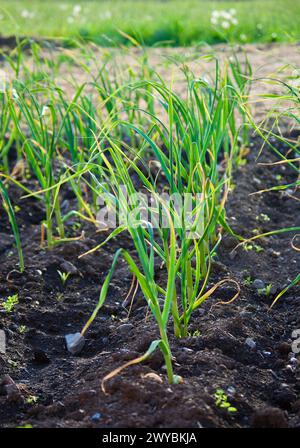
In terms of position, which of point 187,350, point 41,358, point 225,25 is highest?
point 225,25

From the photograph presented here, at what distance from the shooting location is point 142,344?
2277 mm

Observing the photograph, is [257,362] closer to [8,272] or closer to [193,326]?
[193,326]

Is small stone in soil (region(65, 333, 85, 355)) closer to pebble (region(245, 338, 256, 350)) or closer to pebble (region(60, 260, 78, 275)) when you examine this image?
pebble (region(60, 260, 78, 275))

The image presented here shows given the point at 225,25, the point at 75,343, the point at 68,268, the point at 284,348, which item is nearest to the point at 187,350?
the point at 284,348

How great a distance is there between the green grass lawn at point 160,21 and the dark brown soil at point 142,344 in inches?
A: 100

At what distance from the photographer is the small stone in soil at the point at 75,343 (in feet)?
8.14

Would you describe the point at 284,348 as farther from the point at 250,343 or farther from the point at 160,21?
the point at 160,21

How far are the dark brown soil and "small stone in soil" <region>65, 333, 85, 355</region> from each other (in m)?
0.02

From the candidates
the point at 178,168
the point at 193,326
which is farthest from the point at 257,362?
the point at 178,168

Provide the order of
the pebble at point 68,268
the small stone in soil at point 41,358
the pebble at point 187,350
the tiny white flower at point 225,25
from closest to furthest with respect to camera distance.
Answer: the pebble at point 187,350 → the small stone in soil at point 41,358 → the pebble at point 68,268 → the tiny white flower at point 225,25

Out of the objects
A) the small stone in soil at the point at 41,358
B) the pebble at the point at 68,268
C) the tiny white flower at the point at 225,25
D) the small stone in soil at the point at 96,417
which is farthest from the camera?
the tiny white flower at the point at 225,25

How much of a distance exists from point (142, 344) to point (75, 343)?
0.31 meters

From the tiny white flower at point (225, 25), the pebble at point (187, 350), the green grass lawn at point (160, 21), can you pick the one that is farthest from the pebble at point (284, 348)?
the tiny white flower at point (225, 25)

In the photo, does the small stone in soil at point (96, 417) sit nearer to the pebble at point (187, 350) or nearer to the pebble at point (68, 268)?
the pebble at point (187, 350)
